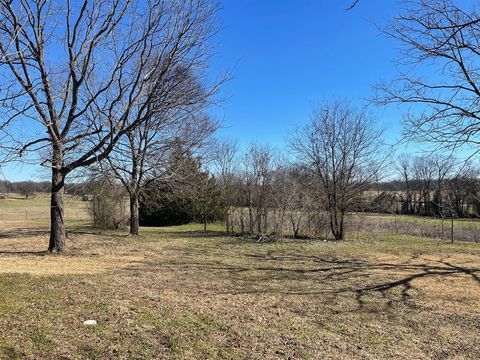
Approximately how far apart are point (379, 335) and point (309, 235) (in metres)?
13.3

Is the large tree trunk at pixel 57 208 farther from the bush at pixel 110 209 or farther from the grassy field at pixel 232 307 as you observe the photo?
the bush at pixel 110 209

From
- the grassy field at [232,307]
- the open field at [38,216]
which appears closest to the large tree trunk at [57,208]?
the grassy field at [232,307]

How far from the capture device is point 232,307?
6062 mm

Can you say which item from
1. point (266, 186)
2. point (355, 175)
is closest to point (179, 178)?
point (266, 186)

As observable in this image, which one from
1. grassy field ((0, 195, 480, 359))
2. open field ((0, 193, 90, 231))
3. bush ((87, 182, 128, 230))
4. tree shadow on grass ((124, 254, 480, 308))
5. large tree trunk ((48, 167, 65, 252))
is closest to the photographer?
grassy field ((0, 195, 480, 359))

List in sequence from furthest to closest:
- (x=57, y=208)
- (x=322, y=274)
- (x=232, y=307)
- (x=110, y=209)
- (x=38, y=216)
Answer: (x=38, y=216) → (x=110, y=209) → (x=57, y=208) → (x=322, y=274) → (x=232, y=307)

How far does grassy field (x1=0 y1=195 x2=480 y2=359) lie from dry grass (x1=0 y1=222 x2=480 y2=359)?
18 millimetres

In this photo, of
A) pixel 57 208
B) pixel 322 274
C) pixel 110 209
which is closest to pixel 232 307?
pixel 322 274

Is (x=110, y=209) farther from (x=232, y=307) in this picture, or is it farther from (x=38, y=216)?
(x=38, y=216)

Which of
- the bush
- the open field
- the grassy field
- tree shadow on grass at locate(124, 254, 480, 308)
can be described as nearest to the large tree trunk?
the grassy field

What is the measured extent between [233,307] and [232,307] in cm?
2

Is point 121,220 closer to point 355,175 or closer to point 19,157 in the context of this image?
point 355,175

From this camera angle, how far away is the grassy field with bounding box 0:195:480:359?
4.35 meters

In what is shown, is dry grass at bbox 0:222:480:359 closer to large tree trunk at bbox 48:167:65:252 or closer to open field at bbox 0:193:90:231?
large tree trunk at bbox 48:167:65:252
